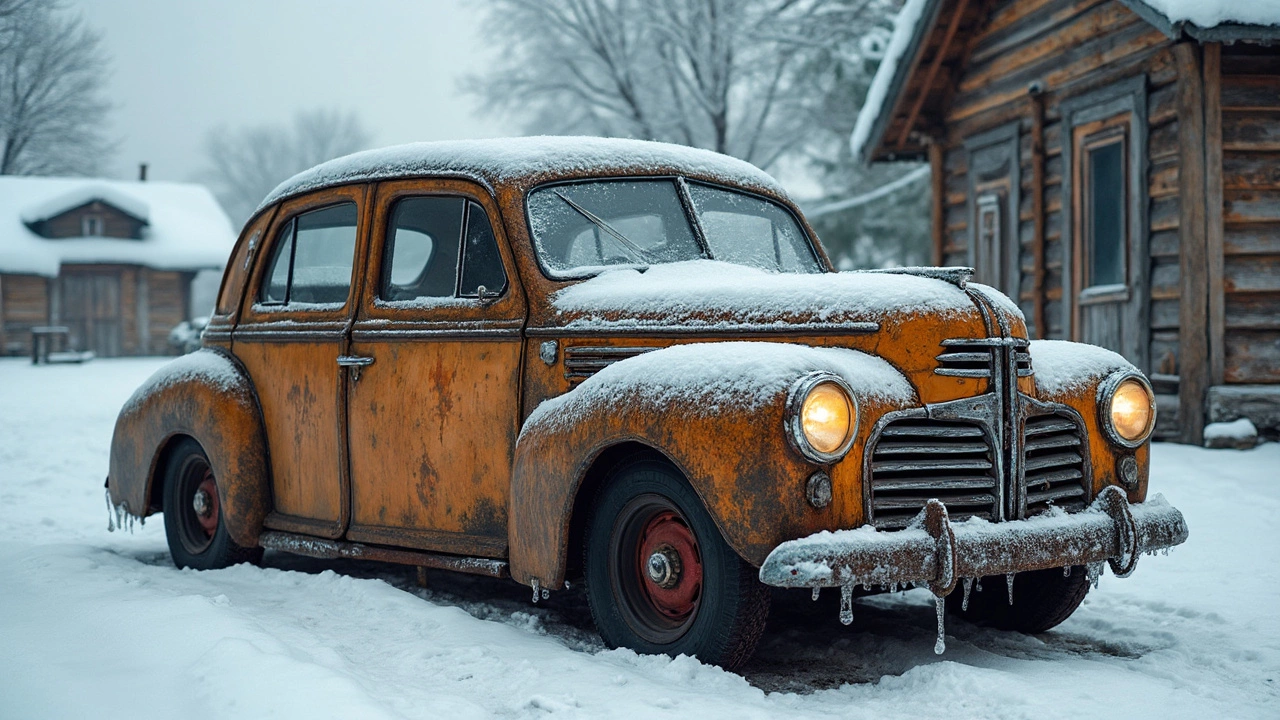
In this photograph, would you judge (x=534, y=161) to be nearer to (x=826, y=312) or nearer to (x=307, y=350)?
(x=307, y=350)

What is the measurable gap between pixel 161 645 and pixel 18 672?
40 cm

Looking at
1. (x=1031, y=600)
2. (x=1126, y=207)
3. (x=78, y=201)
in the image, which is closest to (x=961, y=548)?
(x=1031, y=600)

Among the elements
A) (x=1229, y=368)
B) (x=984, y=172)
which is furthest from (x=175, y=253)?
(x=1229, y=368)

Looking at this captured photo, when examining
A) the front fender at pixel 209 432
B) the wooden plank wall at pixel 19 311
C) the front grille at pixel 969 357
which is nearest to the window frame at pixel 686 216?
the front grille at pixel 969 357

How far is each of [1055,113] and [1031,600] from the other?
327 inches

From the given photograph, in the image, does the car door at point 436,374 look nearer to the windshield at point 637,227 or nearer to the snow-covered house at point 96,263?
the windshield at point 637,227

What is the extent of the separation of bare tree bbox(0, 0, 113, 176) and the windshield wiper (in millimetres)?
37330

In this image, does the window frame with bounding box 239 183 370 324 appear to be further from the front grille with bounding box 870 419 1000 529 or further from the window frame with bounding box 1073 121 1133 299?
the window frame with bounding box 1073 121 1133 299

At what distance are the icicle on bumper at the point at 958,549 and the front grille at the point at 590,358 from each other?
1.10 metres

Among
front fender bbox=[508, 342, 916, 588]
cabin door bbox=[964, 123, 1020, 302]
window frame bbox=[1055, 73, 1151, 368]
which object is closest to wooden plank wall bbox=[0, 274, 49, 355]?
cabin door bbox=[964, 123, 1020, 302]

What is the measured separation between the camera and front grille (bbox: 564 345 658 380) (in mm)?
4430

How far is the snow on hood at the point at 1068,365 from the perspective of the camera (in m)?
4.41

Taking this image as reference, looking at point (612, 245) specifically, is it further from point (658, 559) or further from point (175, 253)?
point (175, 253)

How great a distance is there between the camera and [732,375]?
3822 millimetres
